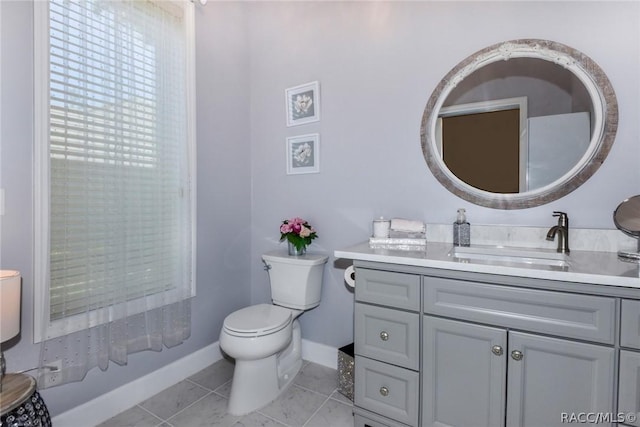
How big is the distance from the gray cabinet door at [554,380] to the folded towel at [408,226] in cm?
66

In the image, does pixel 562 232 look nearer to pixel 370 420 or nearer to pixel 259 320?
pixel 370 420

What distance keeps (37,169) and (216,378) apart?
61.4 inches

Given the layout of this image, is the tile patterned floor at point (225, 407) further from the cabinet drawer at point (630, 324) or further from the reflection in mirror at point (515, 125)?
the reflection in mirror at point (515, 125)

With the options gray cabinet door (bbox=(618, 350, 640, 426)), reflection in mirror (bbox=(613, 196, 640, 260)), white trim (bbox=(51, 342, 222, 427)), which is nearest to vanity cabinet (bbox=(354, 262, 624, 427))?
gray cabinet door (bbox=(618, 350, 640, 426))

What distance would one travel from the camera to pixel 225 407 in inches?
69.9

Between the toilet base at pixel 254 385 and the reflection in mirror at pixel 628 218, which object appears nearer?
the reflection in mirror at pixel 628 218

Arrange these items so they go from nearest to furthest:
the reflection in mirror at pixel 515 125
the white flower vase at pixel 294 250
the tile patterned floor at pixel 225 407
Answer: the reflection in mirror at pixel 515 125 < the tile patterned floor at pixel 225 407 < the white flower vase at pixel 294 250

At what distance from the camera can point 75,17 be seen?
1.47 m

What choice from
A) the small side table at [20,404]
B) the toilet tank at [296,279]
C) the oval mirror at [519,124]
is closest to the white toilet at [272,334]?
the toilet tank at [296,279]

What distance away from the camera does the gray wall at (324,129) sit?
54.6 inches

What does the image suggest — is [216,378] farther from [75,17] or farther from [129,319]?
[75,17]

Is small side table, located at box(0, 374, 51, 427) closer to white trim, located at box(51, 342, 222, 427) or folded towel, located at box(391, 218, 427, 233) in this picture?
white trim, located at box(51, 342, 222, 427)

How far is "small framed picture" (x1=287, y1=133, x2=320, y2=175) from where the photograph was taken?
220 centimetres

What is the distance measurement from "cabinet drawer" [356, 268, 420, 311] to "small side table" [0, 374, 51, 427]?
129cm
